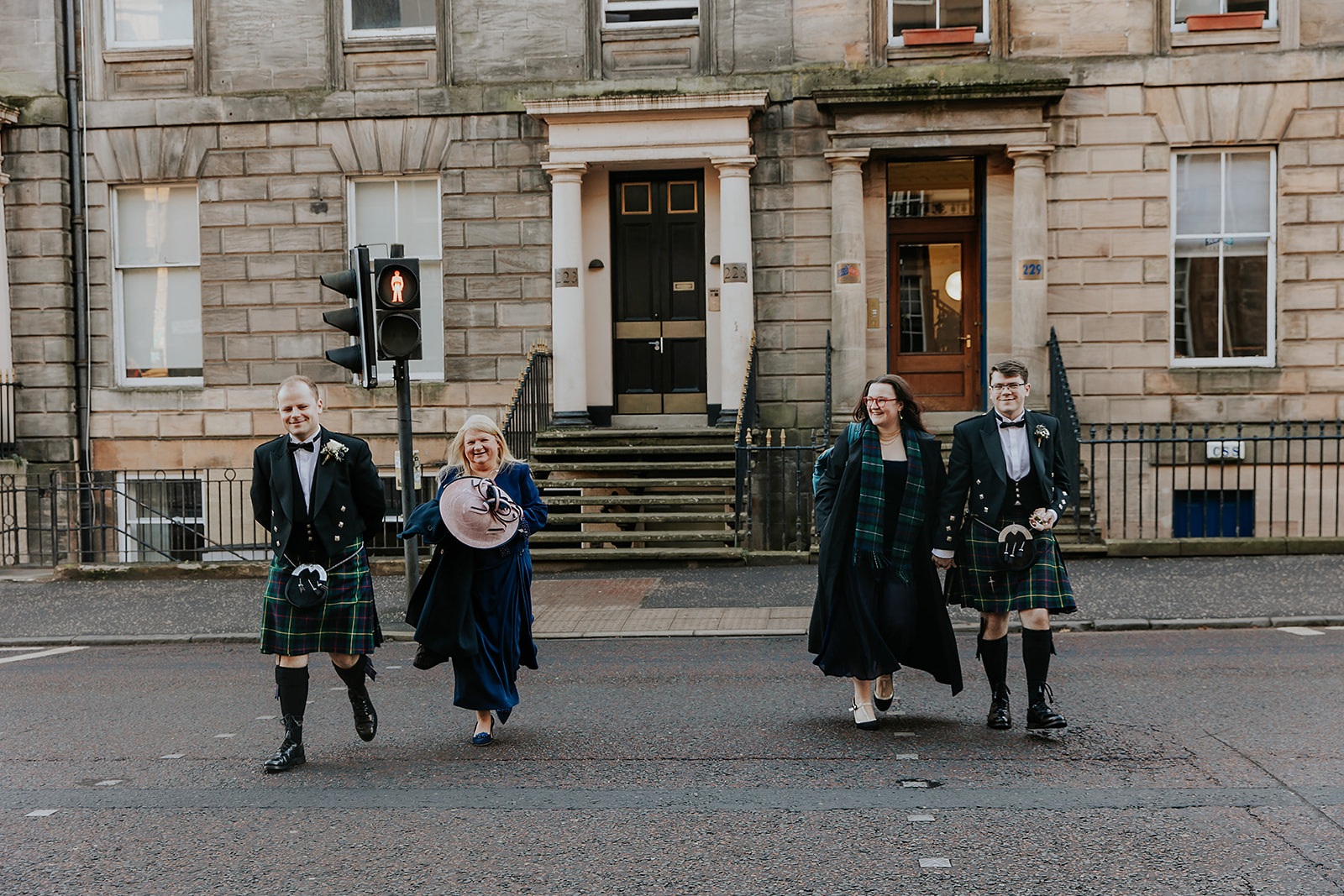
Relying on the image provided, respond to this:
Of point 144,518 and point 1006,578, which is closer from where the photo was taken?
point 1006,578

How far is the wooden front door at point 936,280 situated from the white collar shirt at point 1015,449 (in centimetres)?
920

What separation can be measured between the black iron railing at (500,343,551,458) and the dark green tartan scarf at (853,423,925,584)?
296 inches

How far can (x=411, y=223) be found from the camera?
52.4ft

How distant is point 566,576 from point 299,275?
616 cm

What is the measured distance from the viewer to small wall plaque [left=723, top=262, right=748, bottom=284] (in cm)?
1505

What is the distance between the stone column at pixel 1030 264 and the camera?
14602mm

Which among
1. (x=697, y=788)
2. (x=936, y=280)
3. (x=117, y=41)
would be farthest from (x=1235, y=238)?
(x=117, y=41)

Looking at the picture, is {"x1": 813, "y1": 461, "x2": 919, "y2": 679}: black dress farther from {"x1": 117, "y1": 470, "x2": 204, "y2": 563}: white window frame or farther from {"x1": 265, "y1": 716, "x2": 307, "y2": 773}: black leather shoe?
{"x1": 117, "y1": 470, "x2": 204, "y2": 563}: white window frame


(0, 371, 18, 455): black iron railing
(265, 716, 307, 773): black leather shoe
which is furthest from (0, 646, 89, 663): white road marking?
(0, 371, 18, 455): black iron railing

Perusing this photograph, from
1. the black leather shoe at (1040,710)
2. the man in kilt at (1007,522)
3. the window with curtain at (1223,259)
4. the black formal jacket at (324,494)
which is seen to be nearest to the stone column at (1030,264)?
the window with curtain at (1223,259)

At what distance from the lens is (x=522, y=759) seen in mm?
6098

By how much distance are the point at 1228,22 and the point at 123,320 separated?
14619 millimetres

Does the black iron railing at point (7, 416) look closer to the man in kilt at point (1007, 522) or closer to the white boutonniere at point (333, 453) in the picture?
the white boutonniere at point (333, 453)

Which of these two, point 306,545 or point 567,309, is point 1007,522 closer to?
point 306,545
